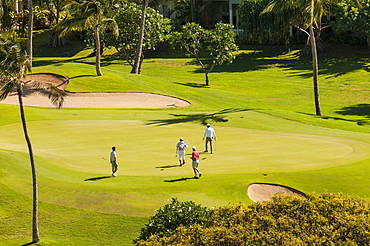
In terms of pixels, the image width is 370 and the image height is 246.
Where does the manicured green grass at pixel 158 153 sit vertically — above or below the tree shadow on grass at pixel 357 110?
above

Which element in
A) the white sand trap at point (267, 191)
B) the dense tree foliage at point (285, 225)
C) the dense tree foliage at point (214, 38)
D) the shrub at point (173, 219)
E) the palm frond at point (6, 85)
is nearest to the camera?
the dense tree foliage at point (285, 225)

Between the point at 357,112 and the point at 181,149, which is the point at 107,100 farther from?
the point at 181,149

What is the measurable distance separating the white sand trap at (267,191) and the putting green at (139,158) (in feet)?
2.65

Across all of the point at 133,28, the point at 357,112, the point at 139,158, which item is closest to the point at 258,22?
the point at 133,28

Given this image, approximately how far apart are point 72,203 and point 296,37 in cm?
7436

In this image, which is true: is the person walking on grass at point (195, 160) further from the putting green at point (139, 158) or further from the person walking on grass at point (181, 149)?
the person walking on grass at point (181, 149)

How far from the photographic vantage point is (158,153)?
31.6 m

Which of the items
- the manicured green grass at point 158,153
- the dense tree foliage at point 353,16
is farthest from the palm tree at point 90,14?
the dense tree foliage at point 353,16

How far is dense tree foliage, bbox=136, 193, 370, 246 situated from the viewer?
15812 millimetres

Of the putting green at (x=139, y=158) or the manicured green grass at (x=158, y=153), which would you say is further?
the putting green at (x=139, y=158)

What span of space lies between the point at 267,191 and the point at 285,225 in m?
8.01

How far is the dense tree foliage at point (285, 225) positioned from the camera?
15.8 m

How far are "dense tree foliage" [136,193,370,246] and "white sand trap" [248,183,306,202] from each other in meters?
5.22

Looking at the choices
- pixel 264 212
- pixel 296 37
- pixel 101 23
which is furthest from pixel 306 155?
pixel 296 37
